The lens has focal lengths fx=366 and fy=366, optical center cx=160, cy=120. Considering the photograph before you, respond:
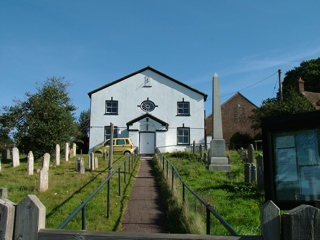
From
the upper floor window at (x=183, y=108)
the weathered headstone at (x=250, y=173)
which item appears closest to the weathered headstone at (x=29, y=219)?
the weathered headstone at (x=250, y=173)

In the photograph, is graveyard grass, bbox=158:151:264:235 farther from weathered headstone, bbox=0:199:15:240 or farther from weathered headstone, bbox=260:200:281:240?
weathered headstone, bbox=0:199:15:240

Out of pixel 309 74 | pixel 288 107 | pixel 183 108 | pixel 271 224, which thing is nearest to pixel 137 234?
pixel 271 224

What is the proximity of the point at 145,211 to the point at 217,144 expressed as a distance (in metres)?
9.66

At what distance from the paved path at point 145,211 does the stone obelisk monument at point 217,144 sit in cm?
534

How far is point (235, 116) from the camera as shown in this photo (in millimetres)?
47531

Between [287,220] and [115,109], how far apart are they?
117 ft

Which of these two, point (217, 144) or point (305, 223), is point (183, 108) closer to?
point (217, 144)

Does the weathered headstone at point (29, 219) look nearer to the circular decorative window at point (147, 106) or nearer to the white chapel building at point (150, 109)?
the white chapel building at point (150, 109)

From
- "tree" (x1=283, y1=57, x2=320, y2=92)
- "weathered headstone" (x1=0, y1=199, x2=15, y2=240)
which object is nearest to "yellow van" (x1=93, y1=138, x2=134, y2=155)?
"weathered headstone" (x1=0, y1=199, x2=15, y2=240)

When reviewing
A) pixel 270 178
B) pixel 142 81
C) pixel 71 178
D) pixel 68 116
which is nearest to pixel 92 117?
pixel 142 81

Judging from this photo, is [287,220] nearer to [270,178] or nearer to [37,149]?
[270,178]

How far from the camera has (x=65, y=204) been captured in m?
9.38

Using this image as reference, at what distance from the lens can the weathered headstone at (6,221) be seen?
2.90 metres

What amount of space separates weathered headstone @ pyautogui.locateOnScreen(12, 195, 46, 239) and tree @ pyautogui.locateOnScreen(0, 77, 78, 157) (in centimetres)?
2430
